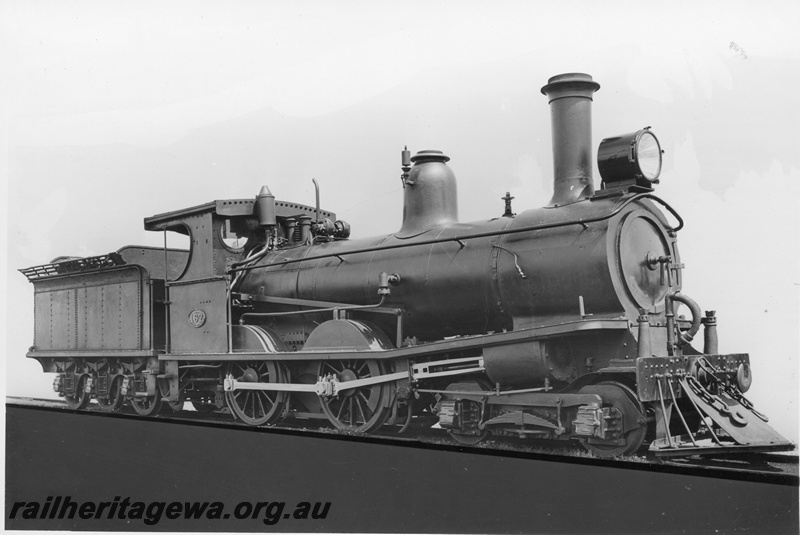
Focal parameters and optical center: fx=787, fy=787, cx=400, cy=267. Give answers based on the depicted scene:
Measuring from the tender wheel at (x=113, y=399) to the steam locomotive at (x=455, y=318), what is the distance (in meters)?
0.14

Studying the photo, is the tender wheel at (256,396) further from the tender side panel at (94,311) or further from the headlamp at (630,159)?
the headlamp at (630,159)

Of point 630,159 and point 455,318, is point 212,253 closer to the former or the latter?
point 455,318

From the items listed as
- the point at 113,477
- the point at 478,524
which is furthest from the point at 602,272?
the point at 113,477

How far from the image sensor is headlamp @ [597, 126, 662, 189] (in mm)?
7602

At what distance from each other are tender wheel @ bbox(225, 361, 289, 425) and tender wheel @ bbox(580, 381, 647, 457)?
13.7 ft

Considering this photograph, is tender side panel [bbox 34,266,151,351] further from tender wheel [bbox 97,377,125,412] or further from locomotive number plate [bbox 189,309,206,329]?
locomotive number plate [bbox 189,309,206,329]

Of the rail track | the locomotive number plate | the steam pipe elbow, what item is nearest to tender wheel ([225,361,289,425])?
the rail track

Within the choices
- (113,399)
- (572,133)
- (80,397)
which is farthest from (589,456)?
(80,397)

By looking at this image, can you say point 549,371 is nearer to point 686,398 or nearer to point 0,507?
point 686,398

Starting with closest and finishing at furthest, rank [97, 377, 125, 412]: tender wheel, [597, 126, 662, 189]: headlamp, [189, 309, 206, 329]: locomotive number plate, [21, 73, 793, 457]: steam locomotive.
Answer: [21, 73, 793, 457]: steam locomotive → [597, 126, 662, 189]: headlamp → [189, 309, 206, 329]: locomotive number plate → [97, 377, 125, 412]: tender wheel

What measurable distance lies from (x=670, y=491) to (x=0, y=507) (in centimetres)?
650

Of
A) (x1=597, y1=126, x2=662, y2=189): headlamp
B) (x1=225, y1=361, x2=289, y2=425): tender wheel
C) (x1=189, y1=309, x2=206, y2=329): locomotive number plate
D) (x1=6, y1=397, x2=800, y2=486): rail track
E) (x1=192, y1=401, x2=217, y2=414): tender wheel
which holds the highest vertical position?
(x1=597, y1=126, x2=662, y2=189): headlamp

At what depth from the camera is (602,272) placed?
23.6ft

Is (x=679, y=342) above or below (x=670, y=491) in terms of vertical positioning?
above
